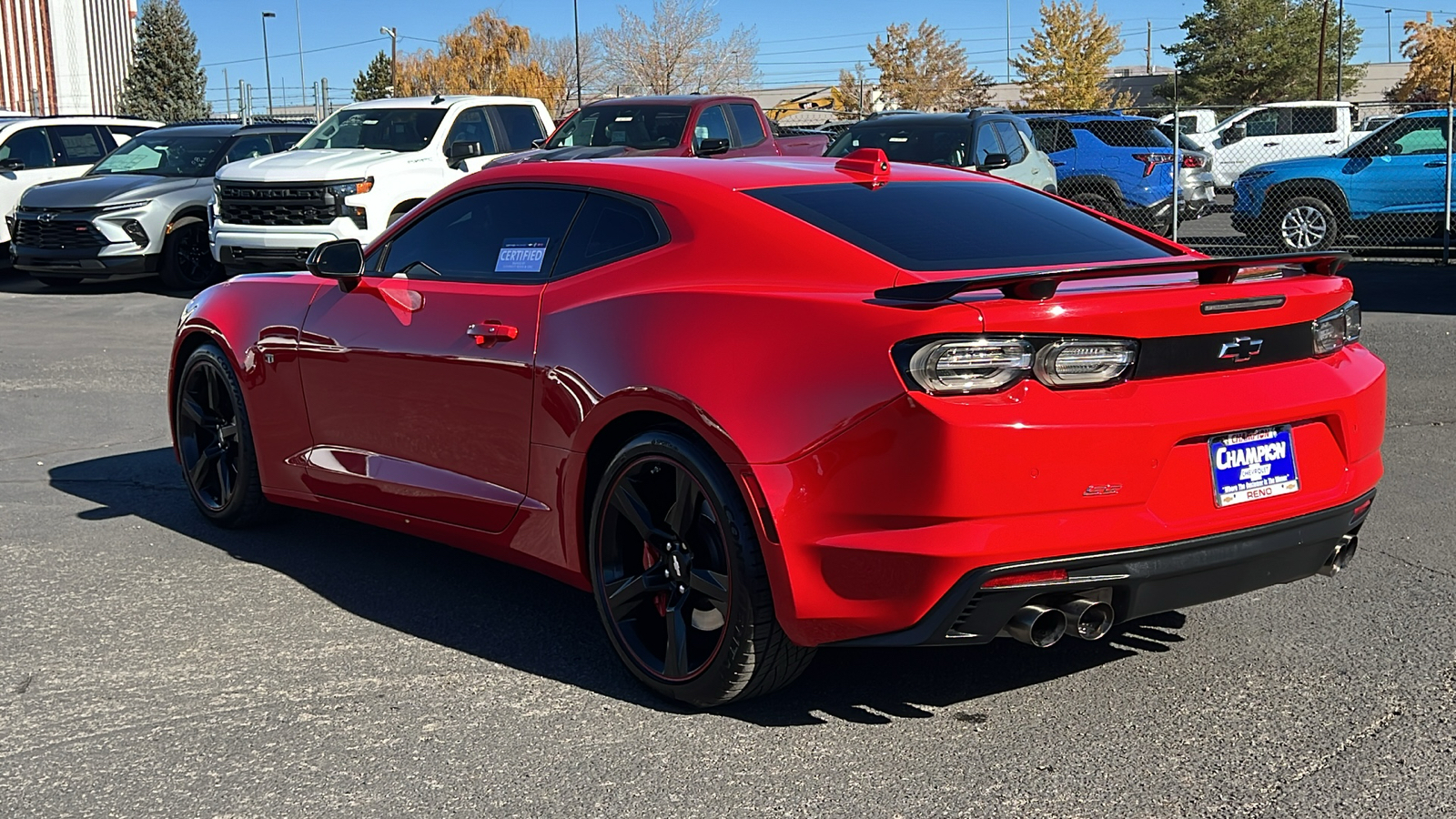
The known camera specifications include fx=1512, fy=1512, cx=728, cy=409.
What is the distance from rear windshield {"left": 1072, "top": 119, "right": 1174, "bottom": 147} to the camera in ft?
65.8

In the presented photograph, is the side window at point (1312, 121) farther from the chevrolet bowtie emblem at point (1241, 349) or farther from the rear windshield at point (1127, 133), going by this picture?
the chevrolet bowtie emblem at point (1241, 349)

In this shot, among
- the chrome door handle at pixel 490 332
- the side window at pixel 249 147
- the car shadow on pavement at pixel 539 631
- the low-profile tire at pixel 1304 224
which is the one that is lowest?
the car shadow on pavement at pixel 539 631

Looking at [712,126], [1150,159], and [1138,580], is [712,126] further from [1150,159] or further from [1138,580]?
[1138,580]

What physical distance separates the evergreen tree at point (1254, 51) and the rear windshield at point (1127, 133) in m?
50.2

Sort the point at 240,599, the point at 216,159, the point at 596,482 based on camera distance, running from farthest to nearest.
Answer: the point at 216,159
the point at 240,599
the point at 596,482

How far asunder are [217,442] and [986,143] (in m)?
11.2

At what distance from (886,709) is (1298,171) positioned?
15.6 meters

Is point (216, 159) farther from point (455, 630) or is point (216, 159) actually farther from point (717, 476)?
point (717, 476)

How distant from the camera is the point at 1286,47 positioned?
6731cm

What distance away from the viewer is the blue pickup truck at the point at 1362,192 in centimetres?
1712

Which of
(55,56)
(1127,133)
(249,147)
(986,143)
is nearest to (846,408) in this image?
(986,143)

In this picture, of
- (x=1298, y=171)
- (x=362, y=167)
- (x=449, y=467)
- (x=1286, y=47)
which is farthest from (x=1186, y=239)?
(x=1286, y=47)

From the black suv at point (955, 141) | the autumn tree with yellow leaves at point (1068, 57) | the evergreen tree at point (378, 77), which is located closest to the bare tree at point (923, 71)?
the autumn tree with yellow leaves at point (1068, 57)

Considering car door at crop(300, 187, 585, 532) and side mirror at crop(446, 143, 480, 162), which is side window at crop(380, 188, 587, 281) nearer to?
car door at crop(300, 187, 585, 532)
